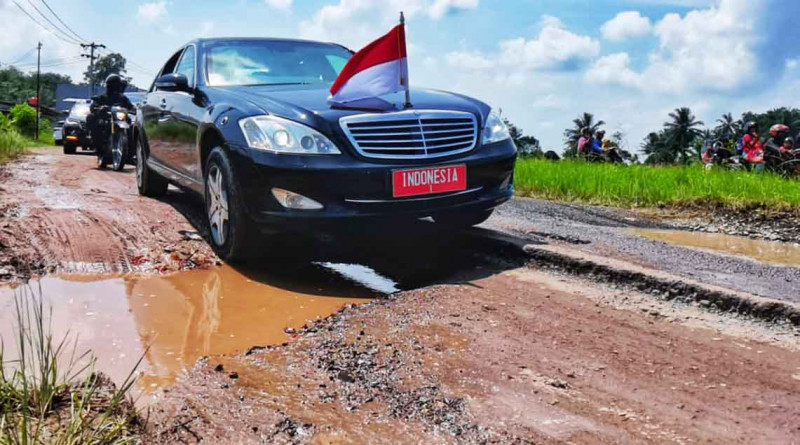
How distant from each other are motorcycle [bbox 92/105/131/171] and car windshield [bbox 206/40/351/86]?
4.90m

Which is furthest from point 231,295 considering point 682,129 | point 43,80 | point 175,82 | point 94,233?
point 43,80

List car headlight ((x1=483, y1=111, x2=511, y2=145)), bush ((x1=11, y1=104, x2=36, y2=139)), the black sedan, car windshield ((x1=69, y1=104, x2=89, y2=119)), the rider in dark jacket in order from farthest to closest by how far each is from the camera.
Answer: bush ((x1=11, y1=104, x2=36, y2=139)) < car windshield ((x1=69, y1=104, x2=89, y2=119)) < the black sedan < the rider in dark jacket < car headlight ((x1=483, y1=111, x2=511, y2=145))

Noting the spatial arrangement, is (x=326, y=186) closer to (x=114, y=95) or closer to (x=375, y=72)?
(x=375, y=72)

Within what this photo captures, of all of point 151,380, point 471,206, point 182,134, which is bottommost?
point 151,380

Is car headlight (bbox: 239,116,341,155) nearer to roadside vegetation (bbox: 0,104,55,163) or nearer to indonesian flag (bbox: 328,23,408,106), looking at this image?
indonesian flag (bbox: 328,23,408,106)

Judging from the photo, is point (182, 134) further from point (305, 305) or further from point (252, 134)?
point (305, 305)

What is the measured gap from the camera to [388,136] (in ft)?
14.0

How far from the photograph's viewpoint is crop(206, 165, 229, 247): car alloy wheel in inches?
178

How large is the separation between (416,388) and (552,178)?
29.3ft

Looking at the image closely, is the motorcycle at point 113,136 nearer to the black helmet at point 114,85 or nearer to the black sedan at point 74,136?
the black helmet at point 114,85

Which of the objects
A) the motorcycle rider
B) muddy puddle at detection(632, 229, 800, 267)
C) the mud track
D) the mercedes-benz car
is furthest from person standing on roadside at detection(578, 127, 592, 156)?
the mercedes-benz car

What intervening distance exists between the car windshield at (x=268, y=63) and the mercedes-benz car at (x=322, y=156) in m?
0.02

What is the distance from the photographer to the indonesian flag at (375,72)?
14.9 feet

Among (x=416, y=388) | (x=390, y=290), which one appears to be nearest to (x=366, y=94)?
(x=390, y=290)
